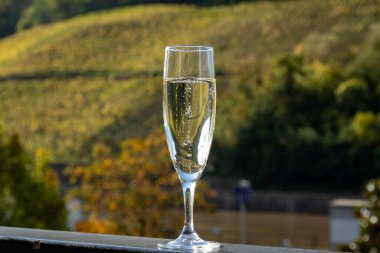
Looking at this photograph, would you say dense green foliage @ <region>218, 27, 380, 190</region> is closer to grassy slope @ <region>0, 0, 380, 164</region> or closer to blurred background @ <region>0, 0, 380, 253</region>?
blurred background @ <region>0, 0, 380, 253</region>

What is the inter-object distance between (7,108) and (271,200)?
71.0 ft

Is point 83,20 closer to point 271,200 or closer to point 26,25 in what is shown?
point 26,25

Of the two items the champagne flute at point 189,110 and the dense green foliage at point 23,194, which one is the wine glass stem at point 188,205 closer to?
the champagne flute at point 189,110

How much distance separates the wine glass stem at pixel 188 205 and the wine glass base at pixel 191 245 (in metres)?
0.01

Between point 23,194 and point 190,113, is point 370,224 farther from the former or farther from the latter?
point 23,194

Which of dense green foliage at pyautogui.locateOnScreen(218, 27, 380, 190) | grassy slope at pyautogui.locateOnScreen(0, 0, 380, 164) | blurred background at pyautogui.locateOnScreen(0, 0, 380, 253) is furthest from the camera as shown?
grassy slope at pyautogui.locateOnScreen(0, 0, 380, 164)

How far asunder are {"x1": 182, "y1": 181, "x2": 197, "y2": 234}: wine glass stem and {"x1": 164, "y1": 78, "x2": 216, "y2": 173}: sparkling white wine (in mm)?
46

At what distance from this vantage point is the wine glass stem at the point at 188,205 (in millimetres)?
1225

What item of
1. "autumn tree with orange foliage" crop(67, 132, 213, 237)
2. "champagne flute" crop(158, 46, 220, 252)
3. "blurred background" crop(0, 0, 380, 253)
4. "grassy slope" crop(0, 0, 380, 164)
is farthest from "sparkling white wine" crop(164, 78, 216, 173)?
"grassy slope" crop(0, 0, 380, 164)

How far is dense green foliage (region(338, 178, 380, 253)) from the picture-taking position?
6.21 metres

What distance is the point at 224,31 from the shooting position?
59156mm

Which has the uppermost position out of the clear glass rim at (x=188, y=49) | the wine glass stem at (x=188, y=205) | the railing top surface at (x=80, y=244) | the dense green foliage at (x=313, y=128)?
the clear glass rim at (x=188, y=49)

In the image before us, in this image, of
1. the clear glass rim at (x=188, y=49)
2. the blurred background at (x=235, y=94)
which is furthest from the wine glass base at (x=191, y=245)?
Answer: the blurred background at (x=235, y=94)

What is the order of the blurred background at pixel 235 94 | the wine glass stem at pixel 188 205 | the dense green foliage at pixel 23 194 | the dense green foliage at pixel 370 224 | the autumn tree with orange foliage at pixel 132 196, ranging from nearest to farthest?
1. the wine glass stem at pixel 188 205
2. the dense green foliage at pixel 370 224
3. the dense green foliage at pixel 23 194
4. the autumn tree with orange foliage at pixel 132 196
5. the blurred background at pixel 235 94
